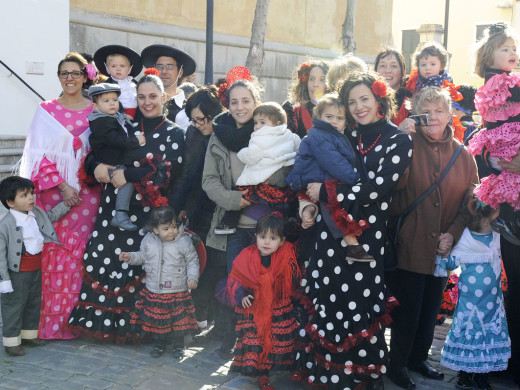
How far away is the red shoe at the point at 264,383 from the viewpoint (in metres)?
4.48

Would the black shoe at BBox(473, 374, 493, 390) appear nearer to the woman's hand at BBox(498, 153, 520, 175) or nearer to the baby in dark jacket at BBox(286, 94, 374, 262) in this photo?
the baby in dark jacket at BBox(286, 94, 374, 262)

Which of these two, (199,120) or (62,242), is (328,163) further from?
(62,242)

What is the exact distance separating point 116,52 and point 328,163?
239 centimetres

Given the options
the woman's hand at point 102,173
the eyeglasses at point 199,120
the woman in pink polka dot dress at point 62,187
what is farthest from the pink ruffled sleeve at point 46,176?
the eyeglasses at point 199,120

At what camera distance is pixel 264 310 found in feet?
15.3

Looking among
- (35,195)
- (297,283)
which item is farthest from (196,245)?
(35,195)

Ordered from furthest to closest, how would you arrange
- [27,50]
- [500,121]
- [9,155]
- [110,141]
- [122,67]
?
1. [27,50]
2. [9,155]
3. [122,67]
4. [110,141]
5. [500,121]

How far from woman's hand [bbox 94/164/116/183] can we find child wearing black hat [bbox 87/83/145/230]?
3 cm

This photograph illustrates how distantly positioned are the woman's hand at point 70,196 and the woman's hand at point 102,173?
255mm

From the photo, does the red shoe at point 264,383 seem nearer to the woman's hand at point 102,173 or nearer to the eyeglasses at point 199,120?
the woman's hand at point 102,173

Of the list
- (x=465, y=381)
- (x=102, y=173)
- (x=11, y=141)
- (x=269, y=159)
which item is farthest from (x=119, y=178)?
(x=11, y=141)

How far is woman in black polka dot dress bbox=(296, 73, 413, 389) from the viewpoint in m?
4.26

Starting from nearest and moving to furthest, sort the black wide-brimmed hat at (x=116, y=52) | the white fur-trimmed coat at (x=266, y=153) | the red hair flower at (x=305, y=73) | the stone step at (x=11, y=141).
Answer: the white fur-trimmed coat at (x=266, y=153)
the red hair flower at (x=305, y=73)
the black wide-brimmed hat at (x=116, y=52)
the stone step at (x=11, y=141)

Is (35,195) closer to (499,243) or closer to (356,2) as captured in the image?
(499,243)
